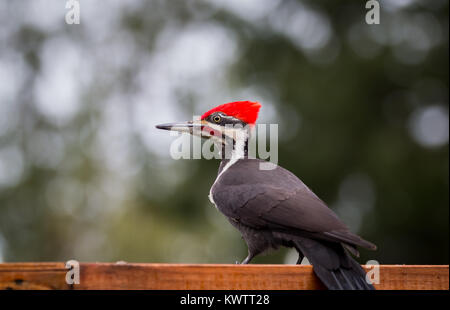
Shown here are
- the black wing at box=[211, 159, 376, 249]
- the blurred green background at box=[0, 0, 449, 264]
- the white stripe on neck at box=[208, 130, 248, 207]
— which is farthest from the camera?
the blurred green background at box=[0, 0, 449, 264]

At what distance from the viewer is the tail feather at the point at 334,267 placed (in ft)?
8.09

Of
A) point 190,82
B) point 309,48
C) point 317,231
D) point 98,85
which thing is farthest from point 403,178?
point 98,85

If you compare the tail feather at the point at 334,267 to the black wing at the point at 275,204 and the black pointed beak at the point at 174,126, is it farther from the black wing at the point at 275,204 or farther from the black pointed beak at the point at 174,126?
the black pointed beak at the point at 174,126

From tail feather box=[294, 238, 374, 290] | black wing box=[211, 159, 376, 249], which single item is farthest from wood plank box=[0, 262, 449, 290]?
black wing box=[211, 159, 376, 249]

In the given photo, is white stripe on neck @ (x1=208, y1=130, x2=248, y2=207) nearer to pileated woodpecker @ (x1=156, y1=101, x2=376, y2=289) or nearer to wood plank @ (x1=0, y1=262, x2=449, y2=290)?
pileated woodpecker @ (x1=156, y1=101, x2=376, y2=289)

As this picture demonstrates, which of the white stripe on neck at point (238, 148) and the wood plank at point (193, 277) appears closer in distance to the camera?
the wood plank at point (193, 277)

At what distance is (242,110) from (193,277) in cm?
161

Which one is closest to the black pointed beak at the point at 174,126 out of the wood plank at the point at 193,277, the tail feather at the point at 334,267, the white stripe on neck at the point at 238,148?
the white stripe on neck at the point at 238,148

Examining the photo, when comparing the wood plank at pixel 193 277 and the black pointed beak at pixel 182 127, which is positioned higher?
the black pointed beak at pixel 182 127

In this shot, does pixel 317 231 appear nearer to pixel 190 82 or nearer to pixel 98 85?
pixel 190 82

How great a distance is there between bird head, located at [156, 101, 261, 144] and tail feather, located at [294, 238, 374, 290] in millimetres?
1170

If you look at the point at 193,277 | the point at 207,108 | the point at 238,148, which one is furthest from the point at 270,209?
the point at 207,108

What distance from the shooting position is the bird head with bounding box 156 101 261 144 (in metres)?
3.57

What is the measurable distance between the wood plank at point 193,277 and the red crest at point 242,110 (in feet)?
4.57
